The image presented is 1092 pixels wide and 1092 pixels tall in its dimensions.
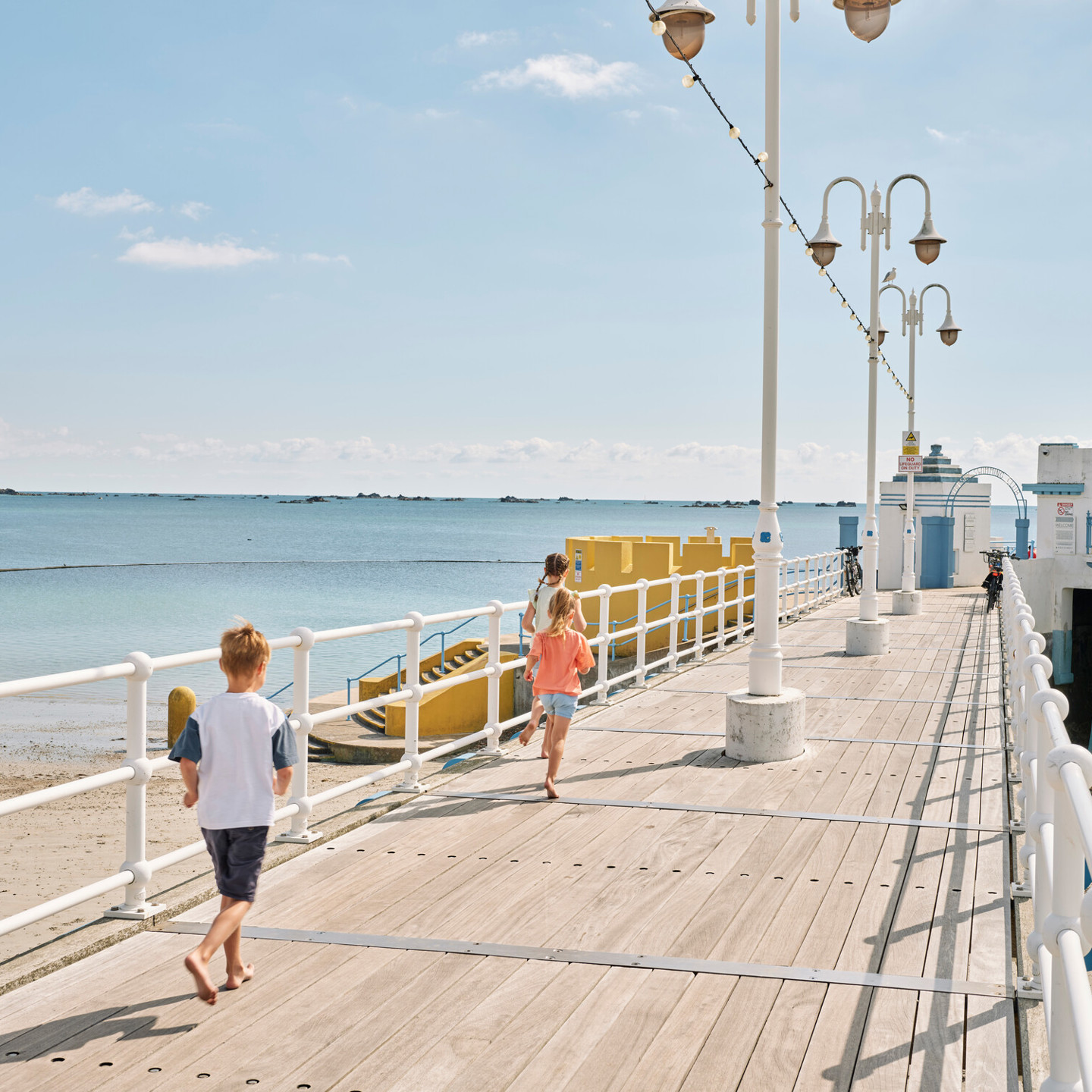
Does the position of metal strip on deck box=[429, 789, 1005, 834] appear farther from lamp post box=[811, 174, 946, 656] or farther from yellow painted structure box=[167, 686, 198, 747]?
yellow painted structure box=[167, 686, 198, 747]

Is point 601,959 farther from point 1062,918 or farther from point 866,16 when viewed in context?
point 866,16

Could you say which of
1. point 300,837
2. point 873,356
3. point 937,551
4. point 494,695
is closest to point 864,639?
point 873,356

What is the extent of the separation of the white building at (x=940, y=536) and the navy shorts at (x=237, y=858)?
106 feet

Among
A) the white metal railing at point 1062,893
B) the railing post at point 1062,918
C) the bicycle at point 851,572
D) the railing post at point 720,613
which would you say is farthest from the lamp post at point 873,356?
the bicycle at point 851,572

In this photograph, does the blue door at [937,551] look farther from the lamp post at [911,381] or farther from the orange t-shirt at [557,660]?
the orange t-shirt at [557,660]

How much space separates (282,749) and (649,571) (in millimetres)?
22940

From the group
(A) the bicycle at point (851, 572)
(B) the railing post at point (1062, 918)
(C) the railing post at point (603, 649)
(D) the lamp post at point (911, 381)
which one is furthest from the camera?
(A) the bicycle at point (851, 572)

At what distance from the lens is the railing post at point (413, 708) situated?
7152mm

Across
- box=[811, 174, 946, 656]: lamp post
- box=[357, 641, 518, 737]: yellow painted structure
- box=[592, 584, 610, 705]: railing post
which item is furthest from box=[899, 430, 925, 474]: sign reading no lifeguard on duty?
box=[592, 584, 610, 705]: railing post

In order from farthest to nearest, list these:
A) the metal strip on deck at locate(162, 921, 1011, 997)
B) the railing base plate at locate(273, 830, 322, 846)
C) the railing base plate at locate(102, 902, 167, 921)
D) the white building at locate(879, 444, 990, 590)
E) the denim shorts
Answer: the white building at locate(879, 444, 990, 590)
the denim shorts
the railing base plate at locate(273, 830, 322, 846)
the railing base plate at locate(102, 902, 167, 921)
the metal strip on deck at locate(162, 921, 1011, 997)

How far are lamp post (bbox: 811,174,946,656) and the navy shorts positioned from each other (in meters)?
13.5

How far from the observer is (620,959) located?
461 centimetres

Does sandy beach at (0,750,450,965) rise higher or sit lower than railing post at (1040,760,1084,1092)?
lower

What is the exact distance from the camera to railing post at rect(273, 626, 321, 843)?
5.98m
